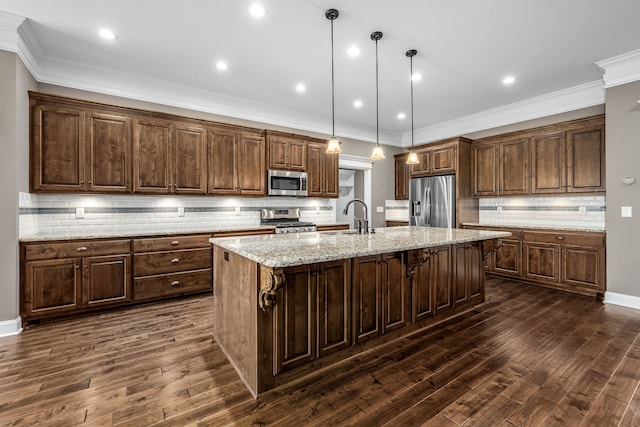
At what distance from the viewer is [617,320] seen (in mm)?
3141

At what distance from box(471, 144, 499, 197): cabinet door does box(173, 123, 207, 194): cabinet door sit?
16.0ft

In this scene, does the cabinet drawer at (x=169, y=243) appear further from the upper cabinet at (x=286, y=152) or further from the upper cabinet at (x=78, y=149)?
the upper cabinet at (x=286, y=152)

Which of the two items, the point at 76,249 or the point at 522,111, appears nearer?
the point at 76,249

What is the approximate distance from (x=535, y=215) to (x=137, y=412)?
5997 millimetres

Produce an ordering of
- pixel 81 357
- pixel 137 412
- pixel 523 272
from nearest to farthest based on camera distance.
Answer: pixel 137 412
pixel 81 357
pixel 523 272

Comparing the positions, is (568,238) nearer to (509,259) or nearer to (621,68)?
(509,259)

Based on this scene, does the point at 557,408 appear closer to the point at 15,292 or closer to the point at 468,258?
the point at 468,258

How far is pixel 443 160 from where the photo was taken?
5.72 m

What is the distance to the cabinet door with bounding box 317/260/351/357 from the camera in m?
2.16

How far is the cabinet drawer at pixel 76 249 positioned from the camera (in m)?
3.06

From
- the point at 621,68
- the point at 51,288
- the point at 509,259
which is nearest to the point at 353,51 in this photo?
the point at 621,68

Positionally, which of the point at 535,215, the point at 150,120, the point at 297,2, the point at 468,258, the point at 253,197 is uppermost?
the point at 297,2

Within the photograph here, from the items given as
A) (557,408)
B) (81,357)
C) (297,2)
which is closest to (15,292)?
(81,357)

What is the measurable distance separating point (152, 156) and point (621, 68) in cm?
611
